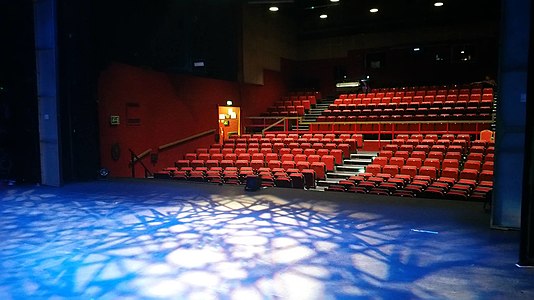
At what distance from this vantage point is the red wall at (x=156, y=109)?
28.2ft

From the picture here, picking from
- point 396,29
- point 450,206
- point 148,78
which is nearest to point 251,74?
point 148,78

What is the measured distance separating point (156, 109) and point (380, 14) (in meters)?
8.91

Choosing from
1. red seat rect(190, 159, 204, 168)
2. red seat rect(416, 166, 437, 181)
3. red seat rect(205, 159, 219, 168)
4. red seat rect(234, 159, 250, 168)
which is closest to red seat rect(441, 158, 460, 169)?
red seat rect(416, 166, 437, 181)

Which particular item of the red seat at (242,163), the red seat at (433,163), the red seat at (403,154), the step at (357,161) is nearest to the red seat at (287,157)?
the red seat at (242,163)

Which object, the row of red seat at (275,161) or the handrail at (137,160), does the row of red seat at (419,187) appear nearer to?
the row of red seat at (275,161)

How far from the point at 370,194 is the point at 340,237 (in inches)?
86.8

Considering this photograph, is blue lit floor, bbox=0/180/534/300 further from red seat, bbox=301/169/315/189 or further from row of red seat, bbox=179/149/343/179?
row of red seat, bbox=179/149/343/179

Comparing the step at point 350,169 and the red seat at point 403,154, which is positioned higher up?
the red seat at point 403,154

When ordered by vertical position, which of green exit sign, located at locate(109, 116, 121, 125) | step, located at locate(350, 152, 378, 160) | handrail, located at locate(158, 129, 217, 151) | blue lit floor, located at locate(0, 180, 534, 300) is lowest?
blue lit floor, located at locate(0, 180, 534, 300)

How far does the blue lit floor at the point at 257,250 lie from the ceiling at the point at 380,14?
8.86 meters

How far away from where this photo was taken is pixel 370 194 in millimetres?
5898

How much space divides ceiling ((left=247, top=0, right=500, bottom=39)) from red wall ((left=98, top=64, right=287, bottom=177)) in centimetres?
352

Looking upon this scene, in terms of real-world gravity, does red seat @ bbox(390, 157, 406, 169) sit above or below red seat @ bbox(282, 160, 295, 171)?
above

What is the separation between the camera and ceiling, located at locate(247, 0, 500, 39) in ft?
42.5
